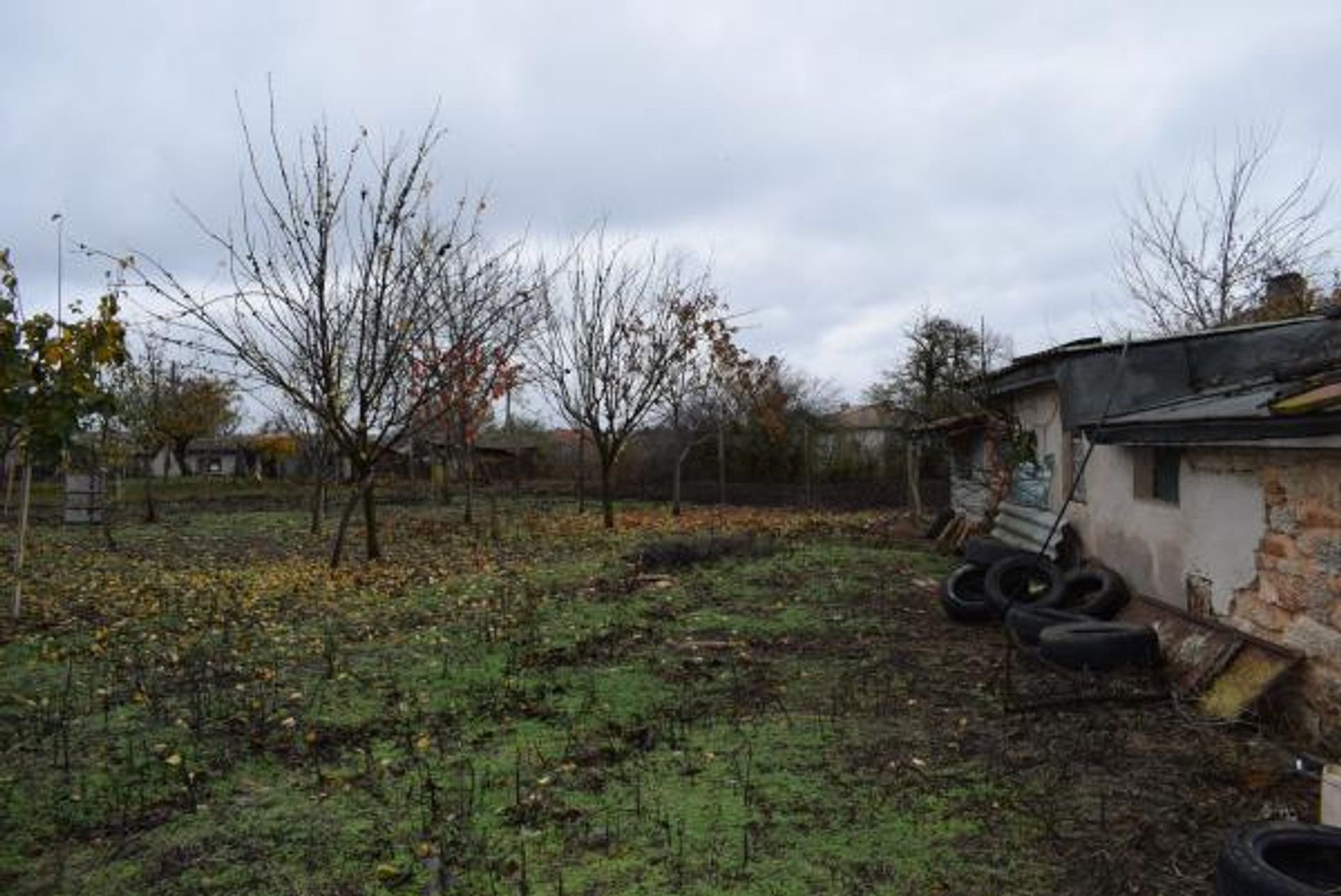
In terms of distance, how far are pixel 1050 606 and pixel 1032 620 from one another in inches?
40.1

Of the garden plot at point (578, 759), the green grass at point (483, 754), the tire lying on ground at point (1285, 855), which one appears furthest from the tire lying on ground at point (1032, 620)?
the tire lying on ground at point (1285, 855)

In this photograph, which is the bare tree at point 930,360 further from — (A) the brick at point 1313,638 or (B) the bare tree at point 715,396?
(A) the brick at point 1313,638

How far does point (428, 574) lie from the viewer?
10.8 meters

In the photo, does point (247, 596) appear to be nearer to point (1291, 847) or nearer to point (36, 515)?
point (1291, 847)

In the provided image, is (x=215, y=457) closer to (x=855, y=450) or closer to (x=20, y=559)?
(x=855, y=450)

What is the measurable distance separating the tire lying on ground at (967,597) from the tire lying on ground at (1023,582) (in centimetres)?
12

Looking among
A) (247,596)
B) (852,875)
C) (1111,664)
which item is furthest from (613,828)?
(247,596)

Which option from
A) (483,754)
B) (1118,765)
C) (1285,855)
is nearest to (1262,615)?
(1118,765)

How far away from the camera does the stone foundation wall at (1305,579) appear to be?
15.9 ft

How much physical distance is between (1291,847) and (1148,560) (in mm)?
4534

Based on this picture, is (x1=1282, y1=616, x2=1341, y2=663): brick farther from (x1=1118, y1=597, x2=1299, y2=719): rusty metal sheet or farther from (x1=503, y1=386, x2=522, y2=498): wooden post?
(x1=503, y1=386, x2=522, y2=498): wooden post

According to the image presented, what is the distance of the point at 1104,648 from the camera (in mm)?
6141

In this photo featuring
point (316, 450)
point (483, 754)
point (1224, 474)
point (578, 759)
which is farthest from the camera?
point (316, 450)

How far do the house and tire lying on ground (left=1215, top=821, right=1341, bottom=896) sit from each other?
1.80 metres
